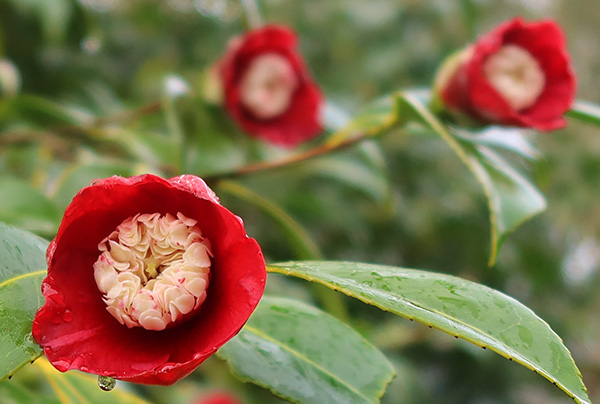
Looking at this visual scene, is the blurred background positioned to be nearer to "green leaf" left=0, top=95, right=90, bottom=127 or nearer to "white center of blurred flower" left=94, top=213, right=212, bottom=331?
"green leaf" left=0, top=95, right=90, bottom=127

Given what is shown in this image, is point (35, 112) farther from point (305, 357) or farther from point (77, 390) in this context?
point (305, 357)

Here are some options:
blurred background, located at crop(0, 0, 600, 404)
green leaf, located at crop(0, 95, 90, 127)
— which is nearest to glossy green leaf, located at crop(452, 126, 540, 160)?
blurred background, located at crop(0, 0, 600, 404)

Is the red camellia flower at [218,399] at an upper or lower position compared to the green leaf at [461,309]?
lower

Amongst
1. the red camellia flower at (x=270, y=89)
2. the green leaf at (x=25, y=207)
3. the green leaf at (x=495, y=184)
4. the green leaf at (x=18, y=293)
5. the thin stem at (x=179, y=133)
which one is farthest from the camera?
the red camellia flower at (x=270, y=89)

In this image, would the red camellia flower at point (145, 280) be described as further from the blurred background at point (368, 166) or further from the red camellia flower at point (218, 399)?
the red camellia flower at point (218, 399)

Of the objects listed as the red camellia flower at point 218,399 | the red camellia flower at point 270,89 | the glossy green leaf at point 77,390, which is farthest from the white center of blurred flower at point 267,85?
the red camellia flower at point 218,399

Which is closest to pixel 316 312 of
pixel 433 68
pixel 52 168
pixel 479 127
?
pixel 479 127

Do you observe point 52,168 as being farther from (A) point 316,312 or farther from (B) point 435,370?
(B) point 435,370
